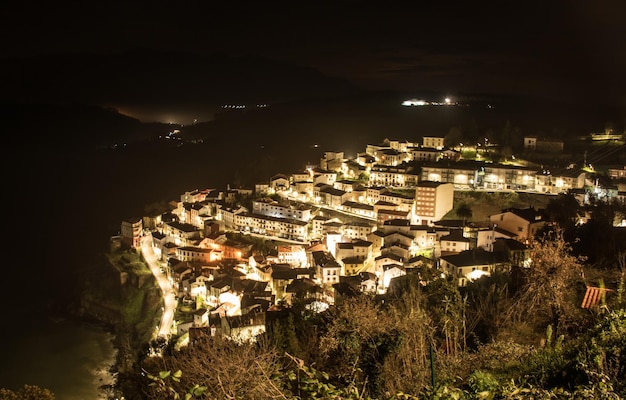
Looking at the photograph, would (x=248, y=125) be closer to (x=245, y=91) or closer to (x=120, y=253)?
(x=245, y=91)

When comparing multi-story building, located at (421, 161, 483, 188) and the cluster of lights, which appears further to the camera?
the cluster of lights

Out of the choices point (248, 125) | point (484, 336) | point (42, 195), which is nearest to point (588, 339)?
point (484, 336)

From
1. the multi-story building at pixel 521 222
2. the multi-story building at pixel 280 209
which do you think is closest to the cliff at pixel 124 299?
the multi-story building at pixel 280 209

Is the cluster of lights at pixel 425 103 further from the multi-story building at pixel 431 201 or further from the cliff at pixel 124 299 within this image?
the cliff at pixel 124 299

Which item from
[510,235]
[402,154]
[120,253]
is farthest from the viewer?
[402,154]

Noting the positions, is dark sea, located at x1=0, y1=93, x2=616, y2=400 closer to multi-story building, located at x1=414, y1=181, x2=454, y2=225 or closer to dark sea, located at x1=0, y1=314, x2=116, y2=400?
dark sea, located at x1=0, y1=314, x2=116, y2=400

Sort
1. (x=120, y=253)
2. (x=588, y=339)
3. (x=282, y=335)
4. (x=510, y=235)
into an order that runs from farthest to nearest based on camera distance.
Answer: (x=120, y=253), (x=510, y=235), (x=282, y=335), (x=588, y=339)

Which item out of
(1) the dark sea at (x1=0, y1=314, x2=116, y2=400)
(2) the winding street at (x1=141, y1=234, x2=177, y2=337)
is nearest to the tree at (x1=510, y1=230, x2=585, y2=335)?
(2) the winding street at (x1=141, y1=234, x2=177, y2=337)

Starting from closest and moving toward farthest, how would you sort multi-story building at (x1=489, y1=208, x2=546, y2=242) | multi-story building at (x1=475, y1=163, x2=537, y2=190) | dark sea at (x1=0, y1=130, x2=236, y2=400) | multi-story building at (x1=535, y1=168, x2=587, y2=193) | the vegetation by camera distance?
the vegetation, dark sea at (x1=0, y1=130, x2=236, y2=400), multi-story building at (x1=489, y1=208, x2=546, y2=242), multi-story building at (x1=535, y1=168, x2=587, y2=193), multi-story building at (x1=475, y1=163, x2=537, y2=190)
